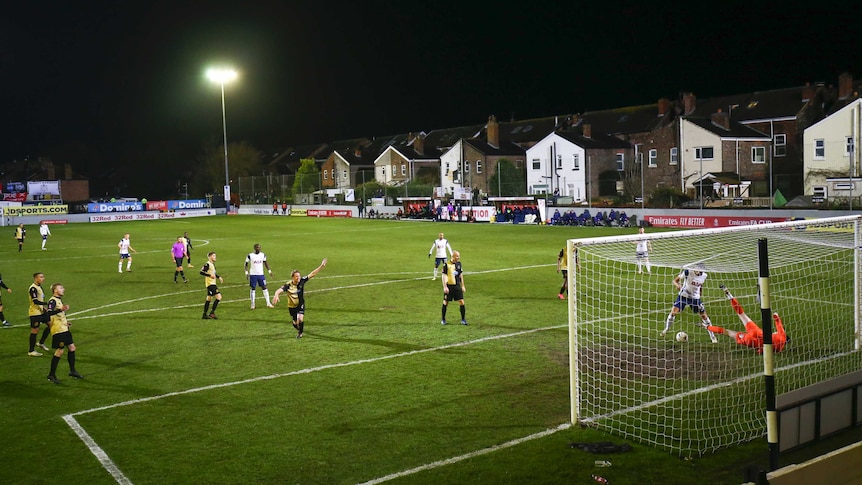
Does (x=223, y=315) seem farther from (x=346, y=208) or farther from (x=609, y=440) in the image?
(x=346, y=208)

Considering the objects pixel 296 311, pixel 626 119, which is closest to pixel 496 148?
pixel 626 119

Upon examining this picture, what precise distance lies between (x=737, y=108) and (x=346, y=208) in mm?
38145

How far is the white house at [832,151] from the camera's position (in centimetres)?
4953

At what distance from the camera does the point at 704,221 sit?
42875 mm

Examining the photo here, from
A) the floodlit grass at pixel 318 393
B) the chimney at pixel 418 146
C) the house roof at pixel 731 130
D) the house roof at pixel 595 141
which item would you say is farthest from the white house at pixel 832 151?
the chimney at pixel 418 146

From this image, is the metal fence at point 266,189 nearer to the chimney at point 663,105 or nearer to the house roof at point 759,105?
the chimney at point 663,105

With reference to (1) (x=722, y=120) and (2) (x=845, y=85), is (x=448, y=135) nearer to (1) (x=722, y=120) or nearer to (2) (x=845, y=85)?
(1) (x=722, y=120)

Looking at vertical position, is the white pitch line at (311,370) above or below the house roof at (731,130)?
below

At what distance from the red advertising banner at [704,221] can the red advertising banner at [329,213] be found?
1300 inches

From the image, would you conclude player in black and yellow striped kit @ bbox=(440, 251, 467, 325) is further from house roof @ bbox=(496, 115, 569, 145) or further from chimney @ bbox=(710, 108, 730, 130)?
house roof @ bbox=(496, 115, 569, 145)

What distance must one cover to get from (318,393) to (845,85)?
63.7 meters

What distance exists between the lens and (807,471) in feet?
23.1

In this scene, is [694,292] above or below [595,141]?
below

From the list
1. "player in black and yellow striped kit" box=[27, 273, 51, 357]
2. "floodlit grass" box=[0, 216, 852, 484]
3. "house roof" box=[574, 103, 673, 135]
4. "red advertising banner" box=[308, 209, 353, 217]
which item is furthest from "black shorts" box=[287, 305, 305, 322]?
"house roof" box=[574, 103, 673, 135]
